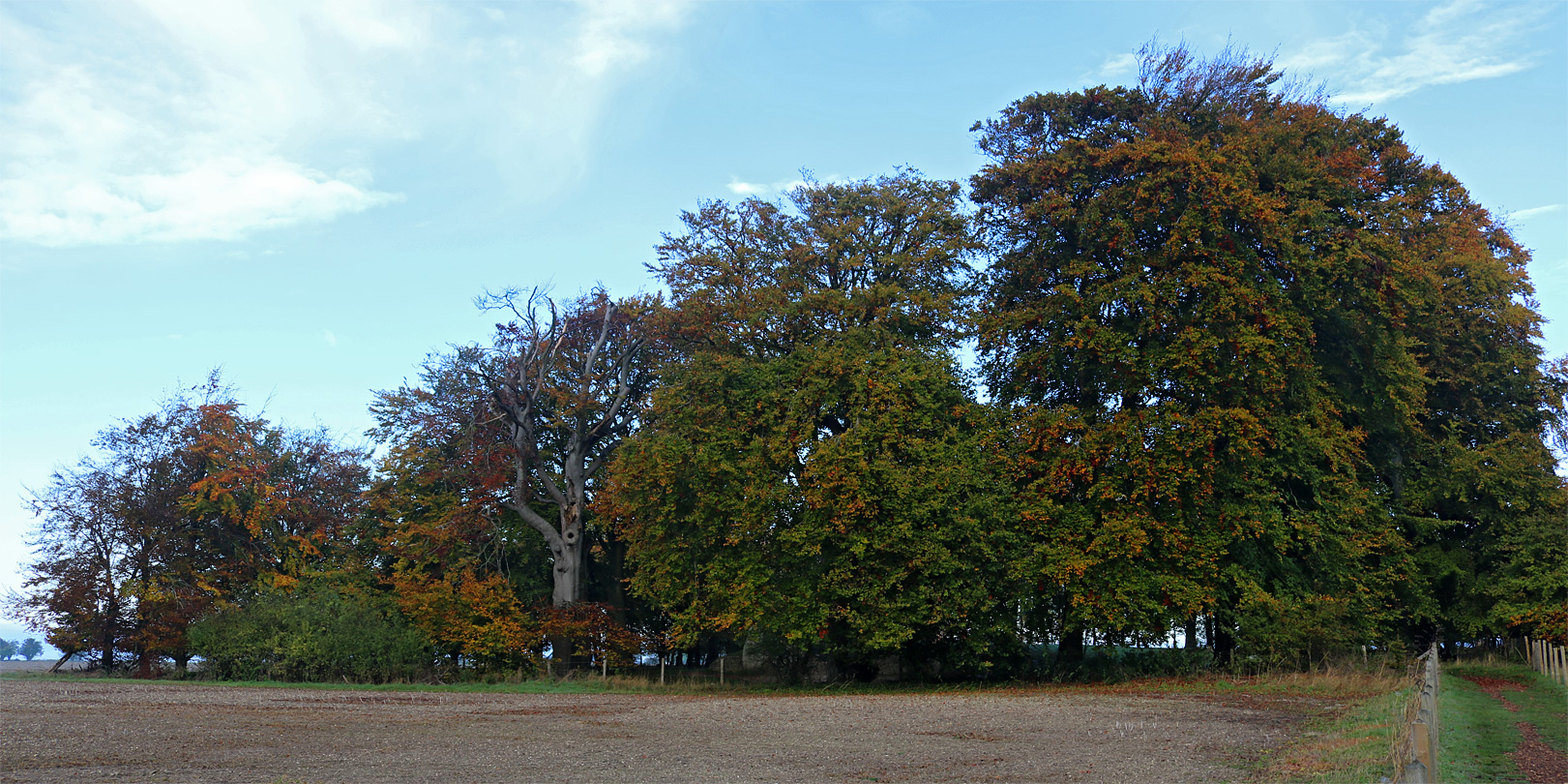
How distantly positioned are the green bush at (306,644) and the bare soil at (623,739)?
749cm

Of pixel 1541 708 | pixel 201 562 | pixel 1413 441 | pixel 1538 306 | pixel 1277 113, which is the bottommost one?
pixel 1541 708

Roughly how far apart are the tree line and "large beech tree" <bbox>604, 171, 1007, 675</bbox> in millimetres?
130

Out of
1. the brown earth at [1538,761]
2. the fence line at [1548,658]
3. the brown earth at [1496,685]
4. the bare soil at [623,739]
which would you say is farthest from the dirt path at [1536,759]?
the fence line at [1548,658]

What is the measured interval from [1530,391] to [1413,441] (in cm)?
439

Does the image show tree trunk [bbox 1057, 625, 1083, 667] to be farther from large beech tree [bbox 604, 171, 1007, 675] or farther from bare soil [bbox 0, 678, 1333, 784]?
bare soil [bbox 0, 678, 1333, 784]

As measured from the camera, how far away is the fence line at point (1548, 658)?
28733mm

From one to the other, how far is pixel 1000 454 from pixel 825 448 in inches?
205

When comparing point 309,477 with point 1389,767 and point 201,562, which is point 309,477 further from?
point 1389,767

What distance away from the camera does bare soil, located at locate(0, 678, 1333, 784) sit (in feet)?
38.0

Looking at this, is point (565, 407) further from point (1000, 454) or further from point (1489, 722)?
point (1489, 722)

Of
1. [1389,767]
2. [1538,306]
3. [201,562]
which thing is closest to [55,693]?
[201,562]

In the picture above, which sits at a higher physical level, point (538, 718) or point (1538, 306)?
point (1538, 306)

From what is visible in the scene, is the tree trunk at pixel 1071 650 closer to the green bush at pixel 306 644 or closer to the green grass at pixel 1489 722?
the green grass at pixel 1489 722

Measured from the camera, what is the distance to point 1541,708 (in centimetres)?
2147
